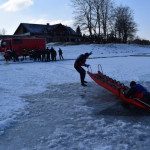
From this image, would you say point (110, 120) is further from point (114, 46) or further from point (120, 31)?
point (120, 31)

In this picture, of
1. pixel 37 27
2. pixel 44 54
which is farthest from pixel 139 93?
pixel 37 27

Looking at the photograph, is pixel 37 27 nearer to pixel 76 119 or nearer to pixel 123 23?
pixel 123 23

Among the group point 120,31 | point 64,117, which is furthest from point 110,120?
point 120,31

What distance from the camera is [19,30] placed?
60000 mm

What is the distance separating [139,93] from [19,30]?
57.2m

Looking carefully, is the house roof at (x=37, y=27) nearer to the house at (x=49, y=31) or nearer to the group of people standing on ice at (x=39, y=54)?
the house at (x=49, y=31)

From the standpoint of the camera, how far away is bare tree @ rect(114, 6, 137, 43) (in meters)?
55.8

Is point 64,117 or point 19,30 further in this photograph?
point 19,30

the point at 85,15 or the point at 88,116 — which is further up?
the point at 85,15

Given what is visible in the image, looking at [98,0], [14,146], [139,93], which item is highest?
[98,0]

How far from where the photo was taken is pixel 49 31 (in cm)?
5678

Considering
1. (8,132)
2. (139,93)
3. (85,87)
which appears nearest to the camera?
(8,132)

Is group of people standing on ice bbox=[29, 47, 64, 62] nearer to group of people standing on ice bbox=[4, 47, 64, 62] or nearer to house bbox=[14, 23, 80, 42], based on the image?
group of people standing on ice bbox=[4, 47, 64, 62]

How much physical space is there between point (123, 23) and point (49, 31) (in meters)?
18.0
